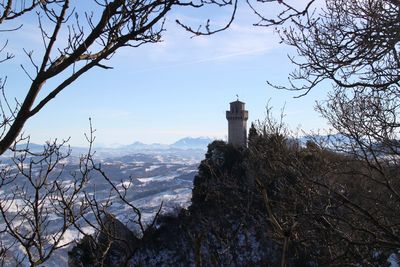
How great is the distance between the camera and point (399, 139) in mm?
6645

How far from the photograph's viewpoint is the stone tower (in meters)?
36.1

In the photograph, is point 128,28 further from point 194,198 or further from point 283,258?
point 194,198

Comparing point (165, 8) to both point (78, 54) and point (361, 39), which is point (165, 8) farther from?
point (361, 39)

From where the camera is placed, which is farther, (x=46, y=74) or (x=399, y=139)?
(x=399, y=139)

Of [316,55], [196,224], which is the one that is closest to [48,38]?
[316,55]

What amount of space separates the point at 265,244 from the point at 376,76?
578 inches

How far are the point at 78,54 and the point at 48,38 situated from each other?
19 cm

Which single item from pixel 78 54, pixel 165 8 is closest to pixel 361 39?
pixel 165 8

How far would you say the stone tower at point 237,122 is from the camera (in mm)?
36062

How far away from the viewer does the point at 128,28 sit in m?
2.66

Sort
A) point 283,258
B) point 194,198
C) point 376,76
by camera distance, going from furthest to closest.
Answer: point 194,198 < point 376,76 < point 283,258

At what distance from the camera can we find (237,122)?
3659 cm

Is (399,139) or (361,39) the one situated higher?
(361,39)

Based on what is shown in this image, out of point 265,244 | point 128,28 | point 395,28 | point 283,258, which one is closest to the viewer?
point 283,258
